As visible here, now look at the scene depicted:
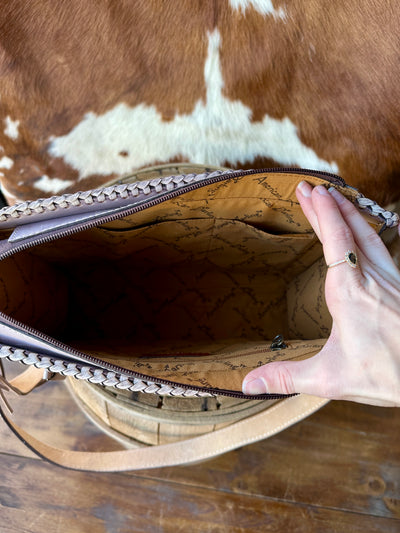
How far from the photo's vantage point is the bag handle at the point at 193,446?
58 cm

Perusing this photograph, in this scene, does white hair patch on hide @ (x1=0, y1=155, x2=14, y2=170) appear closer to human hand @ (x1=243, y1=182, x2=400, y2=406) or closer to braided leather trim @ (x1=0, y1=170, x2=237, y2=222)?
braided leather trim @ (x1=0, y1=170, x2=237, y2=222)

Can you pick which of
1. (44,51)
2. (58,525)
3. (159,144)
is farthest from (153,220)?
(58,525)

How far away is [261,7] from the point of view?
1.83 feet

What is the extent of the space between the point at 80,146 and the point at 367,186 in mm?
438

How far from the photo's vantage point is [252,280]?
0.71m

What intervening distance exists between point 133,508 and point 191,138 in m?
0.67

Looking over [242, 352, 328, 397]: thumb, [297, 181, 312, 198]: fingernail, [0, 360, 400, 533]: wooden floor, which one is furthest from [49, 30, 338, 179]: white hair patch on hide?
[0, 360, 400, 533]: wooden floor

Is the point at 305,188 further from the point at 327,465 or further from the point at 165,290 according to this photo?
the point at 327,465

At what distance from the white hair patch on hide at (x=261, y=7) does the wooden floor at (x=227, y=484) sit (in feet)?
2.22

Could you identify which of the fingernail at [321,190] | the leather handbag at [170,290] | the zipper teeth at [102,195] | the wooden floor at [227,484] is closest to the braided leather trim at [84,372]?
the leather handbag at [170,290]

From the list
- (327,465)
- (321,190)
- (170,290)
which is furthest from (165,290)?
(327,465)

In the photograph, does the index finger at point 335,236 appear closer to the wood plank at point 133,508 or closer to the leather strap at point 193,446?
the leather strap at point 193,446

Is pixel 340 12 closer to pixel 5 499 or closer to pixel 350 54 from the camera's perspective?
pixel 350 54

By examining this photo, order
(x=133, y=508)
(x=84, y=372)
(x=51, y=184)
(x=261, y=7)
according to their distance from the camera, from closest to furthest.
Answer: (x=84, y=372)
(x=261, y=7)
(x=51, y=184)
(x=133, y=508)
